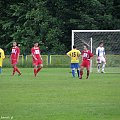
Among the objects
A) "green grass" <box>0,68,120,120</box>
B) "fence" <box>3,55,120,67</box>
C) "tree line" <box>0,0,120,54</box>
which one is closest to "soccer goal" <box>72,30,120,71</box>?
"fence" <box>3,55,120,67</box>

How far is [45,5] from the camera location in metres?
60.0

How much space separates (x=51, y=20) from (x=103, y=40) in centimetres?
1699

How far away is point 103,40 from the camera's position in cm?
4238

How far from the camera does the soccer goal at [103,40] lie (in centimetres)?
3951

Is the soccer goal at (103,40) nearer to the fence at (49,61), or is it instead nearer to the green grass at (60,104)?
the fence at (49,61)

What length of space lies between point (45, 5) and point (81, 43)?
21.0m

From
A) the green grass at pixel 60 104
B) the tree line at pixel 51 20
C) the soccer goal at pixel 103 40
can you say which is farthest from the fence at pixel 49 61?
the green grass at pixel 60 104

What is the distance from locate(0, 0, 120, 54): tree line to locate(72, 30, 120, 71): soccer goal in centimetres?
1235

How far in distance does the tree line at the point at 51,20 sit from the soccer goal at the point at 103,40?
40.5ft

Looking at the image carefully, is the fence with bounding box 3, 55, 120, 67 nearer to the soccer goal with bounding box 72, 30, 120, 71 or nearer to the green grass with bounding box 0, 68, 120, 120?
the soccer goal with bounding box 72, 30, 120, 71

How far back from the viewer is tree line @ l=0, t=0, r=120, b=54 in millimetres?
58188

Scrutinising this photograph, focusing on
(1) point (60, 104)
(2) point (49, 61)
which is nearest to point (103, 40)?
(2) point (49, 61)

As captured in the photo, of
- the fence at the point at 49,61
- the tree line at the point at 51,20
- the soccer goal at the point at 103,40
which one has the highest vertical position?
the tree line at the point at 51,20

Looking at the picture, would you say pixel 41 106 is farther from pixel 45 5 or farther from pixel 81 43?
pixel 45 5
